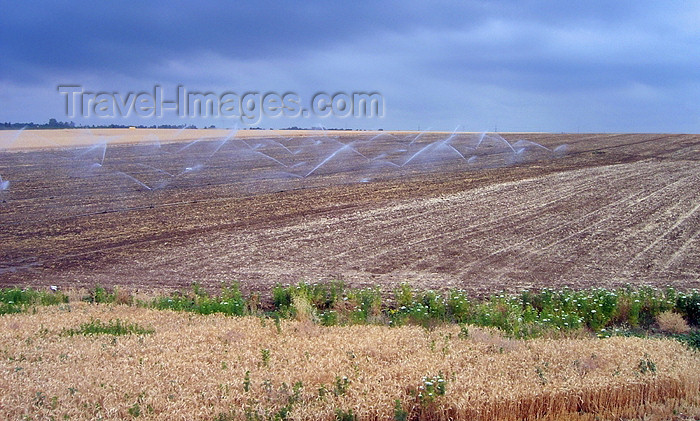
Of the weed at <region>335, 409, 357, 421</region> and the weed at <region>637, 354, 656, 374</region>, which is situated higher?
the weed at <region>637, 354, 656, 374</region>

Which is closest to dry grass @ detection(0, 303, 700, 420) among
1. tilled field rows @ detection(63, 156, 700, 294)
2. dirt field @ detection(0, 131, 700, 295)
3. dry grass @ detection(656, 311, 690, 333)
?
dry grass @ detection(656, 311, 690, 333)

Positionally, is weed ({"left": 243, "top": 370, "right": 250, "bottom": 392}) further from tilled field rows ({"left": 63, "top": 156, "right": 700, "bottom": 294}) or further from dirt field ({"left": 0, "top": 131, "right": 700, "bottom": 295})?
tilled field rows ({"left": 63, "top": 156, "right": 700, "bottom": 294})

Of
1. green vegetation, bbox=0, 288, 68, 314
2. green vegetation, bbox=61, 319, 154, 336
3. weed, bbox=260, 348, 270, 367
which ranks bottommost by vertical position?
green vegetation, bbox=0, 288, 68, 314

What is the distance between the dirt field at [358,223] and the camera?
1269 centimetres

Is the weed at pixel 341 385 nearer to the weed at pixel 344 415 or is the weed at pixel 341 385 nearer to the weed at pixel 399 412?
the weed at pixel 344 415

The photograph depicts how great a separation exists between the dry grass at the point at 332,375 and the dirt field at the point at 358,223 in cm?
438

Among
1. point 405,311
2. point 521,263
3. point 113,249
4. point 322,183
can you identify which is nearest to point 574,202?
point 521,263

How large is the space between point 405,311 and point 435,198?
12.6m

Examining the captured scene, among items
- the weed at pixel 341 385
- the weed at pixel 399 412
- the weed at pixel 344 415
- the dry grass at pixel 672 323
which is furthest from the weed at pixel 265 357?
the dry grass at pixel 672 323

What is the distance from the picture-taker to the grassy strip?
28.4ft

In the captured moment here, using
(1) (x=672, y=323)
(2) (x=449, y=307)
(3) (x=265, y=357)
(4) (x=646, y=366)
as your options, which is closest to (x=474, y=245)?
(2) (x=449, y=307)

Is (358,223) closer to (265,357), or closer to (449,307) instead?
(449,307)

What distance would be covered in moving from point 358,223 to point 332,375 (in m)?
12.0

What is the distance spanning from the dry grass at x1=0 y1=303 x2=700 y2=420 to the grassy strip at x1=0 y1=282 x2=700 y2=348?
3.93ft
